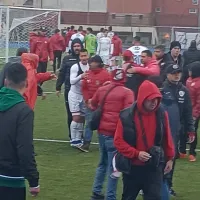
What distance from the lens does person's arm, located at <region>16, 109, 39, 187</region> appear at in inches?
240

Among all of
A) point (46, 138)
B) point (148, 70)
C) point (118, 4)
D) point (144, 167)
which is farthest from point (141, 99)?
point (118, 4)

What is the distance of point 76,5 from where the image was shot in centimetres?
7762

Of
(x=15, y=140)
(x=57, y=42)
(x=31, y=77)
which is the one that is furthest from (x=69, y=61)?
(x=57, y=42)

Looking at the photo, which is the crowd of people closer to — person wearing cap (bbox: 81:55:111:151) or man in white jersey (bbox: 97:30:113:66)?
person wearing cap (bbox: 81:55:111:151)

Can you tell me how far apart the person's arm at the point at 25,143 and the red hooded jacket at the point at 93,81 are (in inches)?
210

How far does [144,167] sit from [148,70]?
509cm

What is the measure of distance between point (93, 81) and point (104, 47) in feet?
68.9

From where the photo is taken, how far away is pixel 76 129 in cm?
1276

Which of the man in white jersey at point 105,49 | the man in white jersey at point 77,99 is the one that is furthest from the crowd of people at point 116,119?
the man in white jersey at point 105,49

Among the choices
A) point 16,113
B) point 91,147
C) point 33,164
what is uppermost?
point 16,113

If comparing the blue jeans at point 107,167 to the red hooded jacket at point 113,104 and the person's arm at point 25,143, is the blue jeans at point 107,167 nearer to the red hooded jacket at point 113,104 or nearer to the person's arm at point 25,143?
the red hooded jacket at point 113,104

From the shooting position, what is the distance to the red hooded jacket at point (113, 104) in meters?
8.84

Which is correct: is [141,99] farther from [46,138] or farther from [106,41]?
[106,41]

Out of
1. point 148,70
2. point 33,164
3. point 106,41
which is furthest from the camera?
point 106,41
